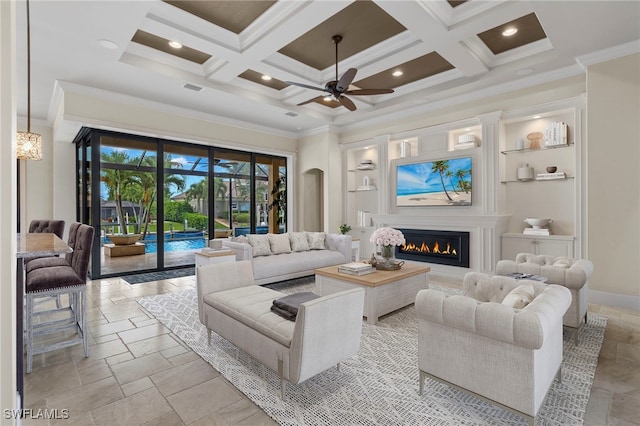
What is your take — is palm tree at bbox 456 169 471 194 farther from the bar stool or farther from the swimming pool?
the bar stool

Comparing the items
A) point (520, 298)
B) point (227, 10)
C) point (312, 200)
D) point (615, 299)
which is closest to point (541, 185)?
point (615, 299)

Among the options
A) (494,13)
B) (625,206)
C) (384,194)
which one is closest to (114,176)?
(384,194)

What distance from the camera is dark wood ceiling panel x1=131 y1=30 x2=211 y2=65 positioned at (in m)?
3.98

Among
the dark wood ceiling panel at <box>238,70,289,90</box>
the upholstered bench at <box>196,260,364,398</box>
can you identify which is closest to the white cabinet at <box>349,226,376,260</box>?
the dark wood ceiling panel at <box>238,70,289,90</box>

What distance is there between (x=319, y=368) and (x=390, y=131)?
18.0 ft

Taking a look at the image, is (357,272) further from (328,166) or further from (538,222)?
(328,166)

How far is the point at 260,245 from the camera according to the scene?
16.4 feet

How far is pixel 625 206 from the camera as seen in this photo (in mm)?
3824

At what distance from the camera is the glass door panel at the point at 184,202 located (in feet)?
20.5

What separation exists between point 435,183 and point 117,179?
585cm

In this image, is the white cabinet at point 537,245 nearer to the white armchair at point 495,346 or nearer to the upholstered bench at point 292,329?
the white armchair at point 495,346

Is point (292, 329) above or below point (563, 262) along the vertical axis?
below

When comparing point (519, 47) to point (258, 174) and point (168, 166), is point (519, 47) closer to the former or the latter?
point (258, 174)

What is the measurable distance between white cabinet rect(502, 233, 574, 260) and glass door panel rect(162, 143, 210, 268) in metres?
5.72
